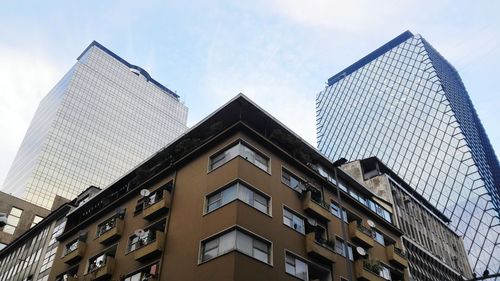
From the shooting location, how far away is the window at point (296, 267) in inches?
1076

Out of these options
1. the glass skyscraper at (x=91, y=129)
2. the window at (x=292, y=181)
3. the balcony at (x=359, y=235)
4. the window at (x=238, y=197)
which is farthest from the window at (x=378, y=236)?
the glass skyscraper at (x=91, y=129)

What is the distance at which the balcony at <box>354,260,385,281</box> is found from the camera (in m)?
32.7

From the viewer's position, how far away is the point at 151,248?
29.2m

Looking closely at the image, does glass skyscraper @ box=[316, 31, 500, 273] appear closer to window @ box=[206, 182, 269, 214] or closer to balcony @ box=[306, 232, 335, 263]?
balcony @ box=[306, 232, 335, 263]

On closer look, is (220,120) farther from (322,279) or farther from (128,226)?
(322,279)

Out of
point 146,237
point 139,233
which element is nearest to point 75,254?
point 139,233

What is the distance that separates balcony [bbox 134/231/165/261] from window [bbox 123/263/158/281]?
0.79 m

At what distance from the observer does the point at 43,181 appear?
12769cm

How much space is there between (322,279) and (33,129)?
144 metres

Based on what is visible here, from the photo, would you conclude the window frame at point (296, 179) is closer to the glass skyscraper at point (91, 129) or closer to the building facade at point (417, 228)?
the building facade at point (417, 228)

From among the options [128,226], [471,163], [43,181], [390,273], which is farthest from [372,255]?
[43,181]

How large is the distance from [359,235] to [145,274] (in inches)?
662

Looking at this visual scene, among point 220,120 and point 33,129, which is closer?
point 220,120

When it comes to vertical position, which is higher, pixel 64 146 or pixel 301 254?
pixel 64 146
